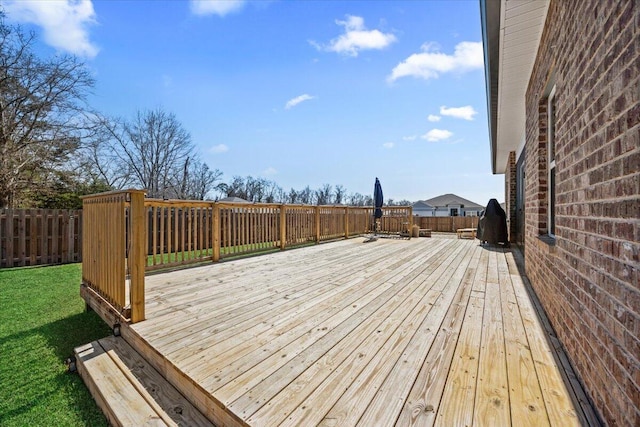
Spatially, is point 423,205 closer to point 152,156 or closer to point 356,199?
point 356,199

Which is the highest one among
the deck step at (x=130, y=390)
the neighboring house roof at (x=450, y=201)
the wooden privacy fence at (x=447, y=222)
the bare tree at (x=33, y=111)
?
the bare tree at (x=33, y=111)

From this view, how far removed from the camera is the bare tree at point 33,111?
9586 millimetres

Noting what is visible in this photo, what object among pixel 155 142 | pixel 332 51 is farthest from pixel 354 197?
pixel 332 51

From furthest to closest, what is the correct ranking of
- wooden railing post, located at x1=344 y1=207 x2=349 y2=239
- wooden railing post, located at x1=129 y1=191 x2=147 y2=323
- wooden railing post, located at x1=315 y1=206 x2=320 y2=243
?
wooden railing post, located at x1=344 y1=207 x2=349 y2=239 → wooden railing post, located at x1=315 y1=206 x2=320 y2=243 → wooden railing post, located at x1=129 y1=191 x2=147 y2=323

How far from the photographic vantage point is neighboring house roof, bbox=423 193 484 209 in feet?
121

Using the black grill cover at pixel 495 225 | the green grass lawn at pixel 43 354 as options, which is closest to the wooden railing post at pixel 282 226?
the green grass lawn at pixel 43 354

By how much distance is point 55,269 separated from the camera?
6562 mm

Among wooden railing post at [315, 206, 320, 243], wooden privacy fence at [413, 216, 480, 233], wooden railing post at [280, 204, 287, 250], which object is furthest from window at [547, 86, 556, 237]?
wooden privacy fence at [413, 216, 480, 233]

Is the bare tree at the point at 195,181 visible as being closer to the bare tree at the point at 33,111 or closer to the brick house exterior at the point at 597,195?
the bare tree at the point at 33,111

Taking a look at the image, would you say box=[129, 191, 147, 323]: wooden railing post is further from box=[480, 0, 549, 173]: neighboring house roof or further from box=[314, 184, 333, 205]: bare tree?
box=[314, 184, 333, 205]: bare tree

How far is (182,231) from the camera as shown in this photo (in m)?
4.63

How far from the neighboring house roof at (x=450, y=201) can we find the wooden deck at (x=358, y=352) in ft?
120

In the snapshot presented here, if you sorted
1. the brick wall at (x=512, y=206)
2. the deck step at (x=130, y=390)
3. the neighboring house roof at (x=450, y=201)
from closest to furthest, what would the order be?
the deck step at (x=130, y=390), the brick wall at (x=512, y=206), the neighboring house roof at (x=450, y=201)

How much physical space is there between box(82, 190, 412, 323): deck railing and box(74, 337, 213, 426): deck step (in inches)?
14.0
